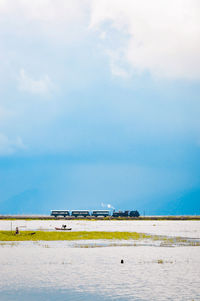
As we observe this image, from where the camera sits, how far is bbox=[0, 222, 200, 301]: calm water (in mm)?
28719

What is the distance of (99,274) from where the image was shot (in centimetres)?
3644

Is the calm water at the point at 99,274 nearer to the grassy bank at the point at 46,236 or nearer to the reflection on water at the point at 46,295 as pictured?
the reflection on water at the point at 46,295

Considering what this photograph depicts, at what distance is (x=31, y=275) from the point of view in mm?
35656

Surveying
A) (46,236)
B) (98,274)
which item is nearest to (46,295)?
(98,274)

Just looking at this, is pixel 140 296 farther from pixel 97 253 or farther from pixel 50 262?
pixel 97 253

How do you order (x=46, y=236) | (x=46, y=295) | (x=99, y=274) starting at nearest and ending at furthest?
(x=46, y=295) → (x=99, y=274) → (x=46, y=236)

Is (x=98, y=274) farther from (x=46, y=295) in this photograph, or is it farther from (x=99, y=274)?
(x=46, y=295)

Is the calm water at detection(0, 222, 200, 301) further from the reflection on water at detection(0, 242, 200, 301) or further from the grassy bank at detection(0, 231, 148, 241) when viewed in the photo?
the grassy bank at detection(0, 231, 148, 241)

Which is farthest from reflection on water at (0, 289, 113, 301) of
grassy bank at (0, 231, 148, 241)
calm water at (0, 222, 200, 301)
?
grassy bank at (0, 231, 148, 241)

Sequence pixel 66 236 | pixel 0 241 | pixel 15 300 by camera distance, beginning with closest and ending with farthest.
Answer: pixel 15 300 < pixel 0 241 < pixel 66 236

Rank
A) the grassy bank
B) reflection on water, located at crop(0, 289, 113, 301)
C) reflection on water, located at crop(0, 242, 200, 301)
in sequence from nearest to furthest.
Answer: reflection on water, located at crop(0, 289, 113, 301) < reflection on water, located at crop(0, 242, 200, 301) < the grassy bank

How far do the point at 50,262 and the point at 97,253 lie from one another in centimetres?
914

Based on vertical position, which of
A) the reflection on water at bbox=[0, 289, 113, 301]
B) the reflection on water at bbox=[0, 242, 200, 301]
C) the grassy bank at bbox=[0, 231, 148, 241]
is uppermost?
the grassy bank at bbox=[0, 231, 148, 241]

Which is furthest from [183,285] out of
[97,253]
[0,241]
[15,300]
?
[0,241]
